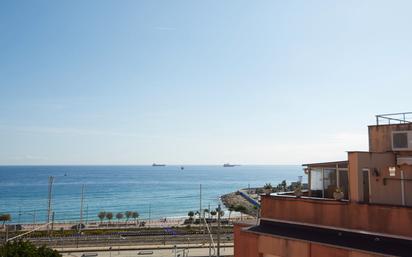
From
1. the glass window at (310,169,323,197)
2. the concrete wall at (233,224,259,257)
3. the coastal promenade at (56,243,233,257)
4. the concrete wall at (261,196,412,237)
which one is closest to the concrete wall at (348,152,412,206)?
the concrete wall at (261,196,412,237)

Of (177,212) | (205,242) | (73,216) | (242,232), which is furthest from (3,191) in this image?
(242,232)

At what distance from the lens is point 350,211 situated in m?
11.9

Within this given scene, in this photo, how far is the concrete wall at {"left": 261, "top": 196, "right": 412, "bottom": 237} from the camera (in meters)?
10.8

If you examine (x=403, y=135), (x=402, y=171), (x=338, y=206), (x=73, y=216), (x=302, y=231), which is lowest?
(x=73, y=216)

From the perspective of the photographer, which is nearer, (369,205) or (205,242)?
(369,205)

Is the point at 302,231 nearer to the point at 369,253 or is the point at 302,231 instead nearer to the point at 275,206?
the point at 275,206

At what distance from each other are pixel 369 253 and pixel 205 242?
34872mm

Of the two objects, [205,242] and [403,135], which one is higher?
[403,135]

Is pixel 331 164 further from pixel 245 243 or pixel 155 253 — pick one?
pixel 155 253

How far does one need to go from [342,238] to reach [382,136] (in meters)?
5.33

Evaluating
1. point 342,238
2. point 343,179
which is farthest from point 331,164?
point 342,238

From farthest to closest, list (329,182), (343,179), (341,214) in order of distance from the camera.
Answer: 1. (329,182)
2. (343,179)
3. (341,214)

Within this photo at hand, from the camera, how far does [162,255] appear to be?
3469cm

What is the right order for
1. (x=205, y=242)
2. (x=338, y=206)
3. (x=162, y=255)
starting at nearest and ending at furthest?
(x=338, y=206) → (x=162, y=255) → (x=205, y=242)
